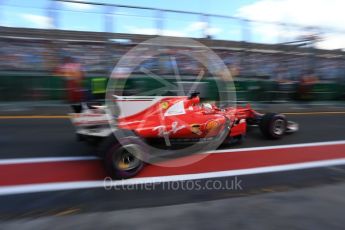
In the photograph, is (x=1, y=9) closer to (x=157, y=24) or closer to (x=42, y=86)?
(x=42, y=86)

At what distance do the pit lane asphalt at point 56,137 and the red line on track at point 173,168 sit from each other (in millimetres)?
469

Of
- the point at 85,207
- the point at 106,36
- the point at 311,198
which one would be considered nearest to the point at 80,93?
the point at 106,36

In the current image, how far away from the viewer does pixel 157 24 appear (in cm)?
1159

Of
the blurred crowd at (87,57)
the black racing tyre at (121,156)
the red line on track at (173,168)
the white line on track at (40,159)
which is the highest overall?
the blurred crowd at (87,57)

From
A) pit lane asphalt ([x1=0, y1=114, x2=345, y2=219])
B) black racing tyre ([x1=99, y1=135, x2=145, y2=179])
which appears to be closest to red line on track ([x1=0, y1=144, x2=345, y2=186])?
black racing tyre ([x1=99, y1=135, x2=145, y2=179])

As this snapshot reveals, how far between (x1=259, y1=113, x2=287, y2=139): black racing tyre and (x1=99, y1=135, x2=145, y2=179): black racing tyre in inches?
120

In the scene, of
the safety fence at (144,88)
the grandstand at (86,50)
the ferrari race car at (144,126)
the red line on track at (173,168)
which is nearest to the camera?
the ferrari race car at (144,126)

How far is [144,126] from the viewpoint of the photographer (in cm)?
540

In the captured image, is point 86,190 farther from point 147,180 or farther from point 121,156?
point 147,180

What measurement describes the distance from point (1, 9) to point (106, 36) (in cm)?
287

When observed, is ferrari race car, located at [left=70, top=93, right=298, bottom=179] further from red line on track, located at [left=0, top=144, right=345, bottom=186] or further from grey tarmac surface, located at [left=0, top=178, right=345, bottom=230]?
grey tarmac surface, located at [left=0, top=178, right=345, bottom=230]

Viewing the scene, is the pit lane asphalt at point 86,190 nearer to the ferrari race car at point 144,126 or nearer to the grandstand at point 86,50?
the ferrari race car at point 144,126

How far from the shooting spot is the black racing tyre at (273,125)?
23.5ft

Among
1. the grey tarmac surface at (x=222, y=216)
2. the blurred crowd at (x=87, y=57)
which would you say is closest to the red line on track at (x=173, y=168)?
the grey tarmac surface at (x=222, y=216)
